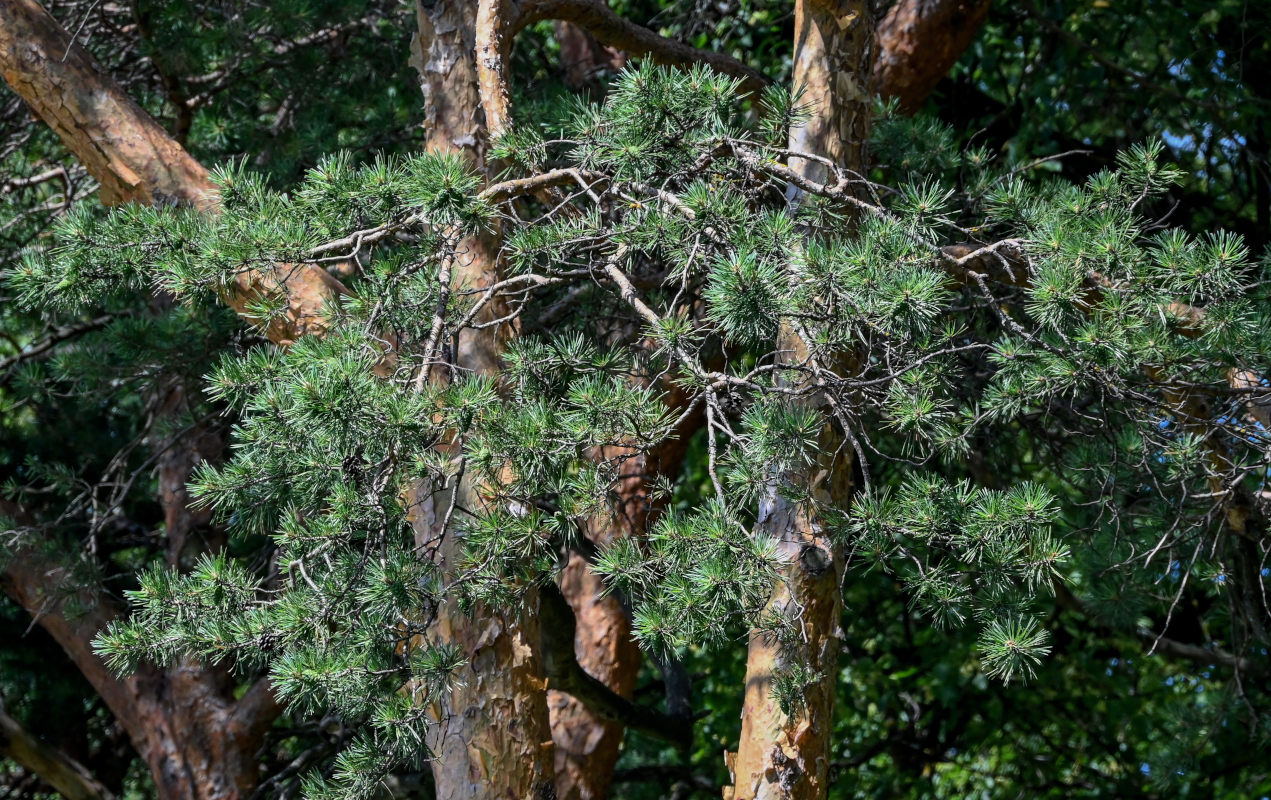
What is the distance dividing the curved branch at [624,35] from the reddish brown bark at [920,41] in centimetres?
49

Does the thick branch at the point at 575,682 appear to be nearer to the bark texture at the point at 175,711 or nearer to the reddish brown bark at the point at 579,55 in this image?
the bark texture at the point at 175,711

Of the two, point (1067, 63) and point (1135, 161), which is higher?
point (1135, 161)

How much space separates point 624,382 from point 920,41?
232cm

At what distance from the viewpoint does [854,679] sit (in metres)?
5.96

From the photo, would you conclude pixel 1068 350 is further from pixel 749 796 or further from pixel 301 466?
pixel 301 466

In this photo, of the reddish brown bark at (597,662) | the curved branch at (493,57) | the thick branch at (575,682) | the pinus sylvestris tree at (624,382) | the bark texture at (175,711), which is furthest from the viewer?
the bark texture at (175,711)

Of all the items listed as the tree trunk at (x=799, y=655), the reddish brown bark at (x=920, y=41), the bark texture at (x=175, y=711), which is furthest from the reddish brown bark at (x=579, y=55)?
the bark texture at (x=175, y=711)

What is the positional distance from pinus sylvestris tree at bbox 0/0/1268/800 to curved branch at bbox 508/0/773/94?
0.27m

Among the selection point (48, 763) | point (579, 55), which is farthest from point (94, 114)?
point (48, 763)

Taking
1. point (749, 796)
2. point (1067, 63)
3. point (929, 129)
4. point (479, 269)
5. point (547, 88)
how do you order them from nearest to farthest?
point (749, 796) → point (479, 269) → point (929, 129) → point (547, 88) → point (1067, 63)

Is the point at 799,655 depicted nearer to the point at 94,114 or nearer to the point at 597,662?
the point at 597,662

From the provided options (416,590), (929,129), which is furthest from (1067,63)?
(416,590)

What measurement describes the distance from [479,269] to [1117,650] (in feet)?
14.2

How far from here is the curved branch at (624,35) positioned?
11.5 ft
